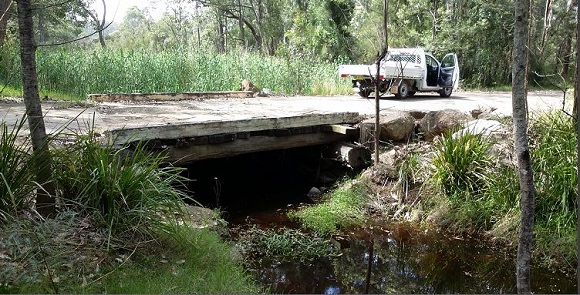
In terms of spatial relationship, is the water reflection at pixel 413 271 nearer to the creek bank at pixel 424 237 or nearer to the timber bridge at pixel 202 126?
the creek bank at pixel 424 237

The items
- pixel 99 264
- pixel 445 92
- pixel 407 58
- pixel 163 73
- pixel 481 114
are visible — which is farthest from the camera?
pixel 445 92

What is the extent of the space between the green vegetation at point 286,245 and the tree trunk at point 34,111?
6.67 ft

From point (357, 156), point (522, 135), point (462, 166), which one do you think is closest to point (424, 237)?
point (462, 166)

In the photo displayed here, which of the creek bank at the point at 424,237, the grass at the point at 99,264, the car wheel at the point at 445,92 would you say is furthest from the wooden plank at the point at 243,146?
the car wheel at the point at 445,92

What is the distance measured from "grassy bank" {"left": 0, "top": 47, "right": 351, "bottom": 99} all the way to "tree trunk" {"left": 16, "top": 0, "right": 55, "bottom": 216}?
24.1 feet

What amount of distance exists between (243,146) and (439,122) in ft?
10.4

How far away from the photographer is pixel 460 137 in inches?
249

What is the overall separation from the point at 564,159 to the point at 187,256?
423 centimetres

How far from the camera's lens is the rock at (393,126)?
7594mm

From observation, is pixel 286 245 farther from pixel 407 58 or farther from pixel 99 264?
pixel 407 58

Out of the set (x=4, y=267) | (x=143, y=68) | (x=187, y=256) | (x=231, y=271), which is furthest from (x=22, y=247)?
(x=143, y=68)

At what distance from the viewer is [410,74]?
41.7 ft

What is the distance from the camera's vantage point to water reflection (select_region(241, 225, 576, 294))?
4.39 metres

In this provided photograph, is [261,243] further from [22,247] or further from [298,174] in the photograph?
[298,174]
